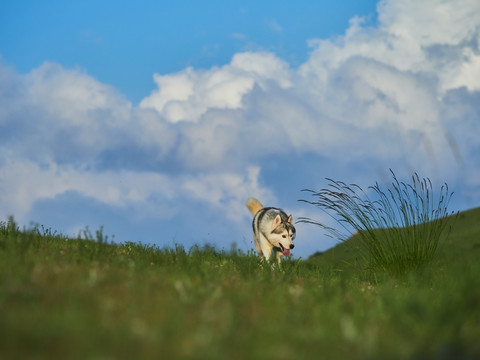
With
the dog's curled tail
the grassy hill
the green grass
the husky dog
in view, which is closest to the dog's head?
the husky dog

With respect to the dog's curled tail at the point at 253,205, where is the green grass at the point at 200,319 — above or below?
below

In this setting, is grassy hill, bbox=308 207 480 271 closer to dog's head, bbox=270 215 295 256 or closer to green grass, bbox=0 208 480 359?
dog's head, bbox=270 215 295 256

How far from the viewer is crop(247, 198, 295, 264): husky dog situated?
11.8 m

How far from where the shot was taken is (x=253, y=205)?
1491 centimetres

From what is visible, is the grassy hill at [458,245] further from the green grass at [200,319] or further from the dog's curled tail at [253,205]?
the green grass at [200,319]

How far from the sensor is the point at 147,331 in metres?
3.63

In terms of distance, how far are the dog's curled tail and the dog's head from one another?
2.82 m

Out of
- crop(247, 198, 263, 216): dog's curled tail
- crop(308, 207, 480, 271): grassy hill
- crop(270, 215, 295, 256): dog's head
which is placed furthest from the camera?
crop(308, 207, 480, 271): grassy hill

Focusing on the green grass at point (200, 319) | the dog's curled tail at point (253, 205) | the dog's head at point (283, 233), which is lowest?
the green grass at point (200, 319)

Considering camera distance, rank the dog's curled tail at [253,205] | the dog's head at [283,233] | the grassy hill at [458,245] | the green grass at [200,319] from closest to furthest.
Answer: the green grass at [200,319] < the dog's head at [283,233] < the dog's curled tail at [253,205] < the grassy hill at [458,245]

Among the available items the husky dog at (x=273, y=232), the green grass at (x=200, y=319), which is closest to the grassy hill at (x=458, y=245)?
the husky dog at (x=273, y=232)

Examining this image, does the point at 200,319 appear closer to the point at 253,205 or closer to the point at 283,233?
the point at 283,233

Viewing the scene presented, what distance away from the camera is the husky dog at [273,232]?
463 inches

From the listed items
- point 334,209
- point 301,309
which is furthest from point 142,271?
point 334,209
